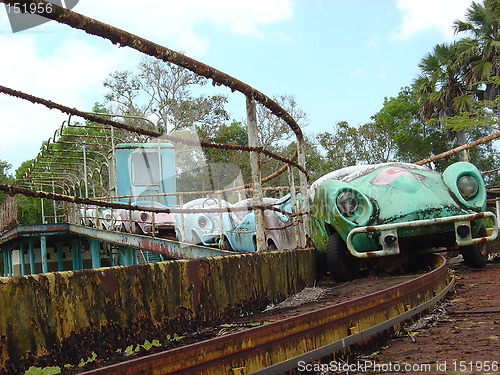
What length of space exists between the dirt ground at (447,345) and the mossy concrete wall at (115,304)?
101cm

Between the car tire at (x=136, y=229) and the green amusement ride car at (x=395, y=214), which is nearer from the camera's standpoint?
the green amusement ride car at (x=395, y=214)

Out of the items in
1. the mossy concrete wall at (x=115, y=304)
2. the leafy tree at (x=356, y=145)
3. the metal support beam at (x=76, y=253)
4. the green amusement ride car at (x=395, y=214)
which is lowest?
the mossy concrete wall at (x=115, y=304)

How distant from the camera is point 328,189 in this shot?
581cm

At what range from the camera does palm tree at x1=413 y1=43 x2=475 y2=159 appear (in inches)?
923

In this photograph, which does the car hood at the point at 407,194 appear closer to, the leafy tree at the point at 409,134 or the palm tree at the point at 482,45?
the palm tree at the point at 482,45

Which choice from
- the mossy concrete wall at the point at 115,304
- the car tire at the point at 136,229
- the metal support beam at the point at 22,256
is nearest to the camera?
the mossy concrete wall at the point at 115,304

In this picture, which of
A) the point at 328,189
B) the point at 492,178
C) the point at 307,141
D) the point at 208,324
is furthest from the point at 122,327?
the point at 492,178

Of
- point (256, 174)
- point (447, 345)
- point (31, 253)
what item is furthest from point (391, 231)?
point (31, 253)

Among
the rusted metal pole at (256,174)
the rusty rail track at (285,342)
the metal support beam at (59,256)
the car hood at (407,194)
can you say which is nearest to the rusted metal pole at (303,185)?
the car hood at (407,194)

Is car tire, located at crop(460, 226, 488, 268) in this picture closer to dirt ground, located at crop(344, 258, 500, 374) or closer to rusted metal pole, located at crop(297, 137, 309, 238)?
rusted metal pole, located at crop(297, 137, 309, 238)

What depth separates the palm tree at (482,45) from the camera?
21.5m

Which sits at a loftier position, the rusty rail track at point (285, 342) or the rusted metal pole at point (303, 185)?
the rusted metal pole at point (303, 185)

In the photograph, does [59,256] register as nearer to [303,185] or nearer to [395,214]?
[303,185]

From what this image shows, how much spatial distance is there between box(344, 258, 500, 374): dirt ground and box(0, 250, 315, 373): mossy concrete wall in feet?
3.32
